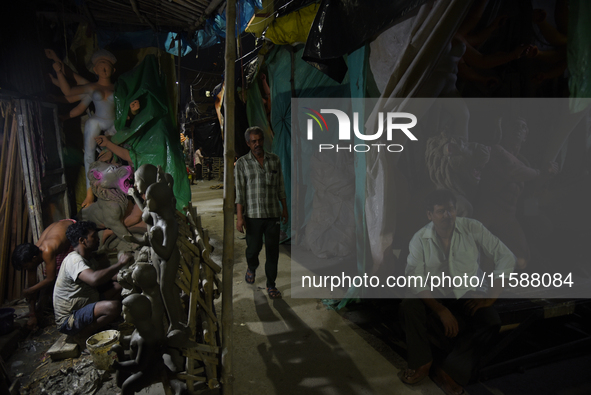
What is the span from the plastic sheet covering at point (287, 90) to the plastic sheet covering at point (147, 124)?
1826 mm

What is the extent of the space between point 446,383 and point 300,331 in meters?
1.34

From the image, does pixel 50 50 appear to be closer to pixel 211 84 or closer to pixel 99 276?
pixel 99 276

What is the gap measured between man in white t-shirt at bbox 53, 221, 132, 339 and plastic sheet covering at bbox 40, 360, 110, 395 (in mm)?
340

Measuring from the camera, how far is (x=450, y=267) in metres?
2.62

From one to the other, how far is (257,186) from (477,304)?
2.41 meters

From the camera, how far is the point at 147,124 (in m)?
4.65

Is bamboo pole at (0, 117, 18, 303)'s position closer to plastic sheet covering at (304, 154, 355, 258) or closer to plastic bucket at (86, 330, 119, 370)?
plastic bucket at (86, 330, 119, 370)

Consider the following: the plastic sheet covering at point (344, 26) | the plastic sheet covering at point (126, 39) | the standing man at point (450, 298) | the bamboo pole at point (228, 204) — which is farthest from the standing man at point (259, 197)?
the plastic sheet covering at point (126, 39)

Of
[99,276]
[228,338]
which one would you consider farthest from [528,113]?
[99,276]

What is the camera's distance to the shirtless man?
304cm

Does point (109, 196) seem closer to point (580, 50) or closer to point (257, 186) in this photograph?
point (257, 186)

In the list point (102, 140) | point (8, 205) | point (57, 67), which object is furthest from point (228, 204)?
point (57, 67)

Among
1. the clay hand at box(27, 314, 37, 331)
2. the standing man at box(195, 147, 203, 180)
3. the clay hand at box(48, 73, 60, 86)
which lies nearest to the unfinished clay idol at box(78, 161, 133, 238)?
the clay hand at box(48, 73, 60, 86)

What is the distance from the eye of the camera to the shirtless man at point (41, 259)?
304 cm
